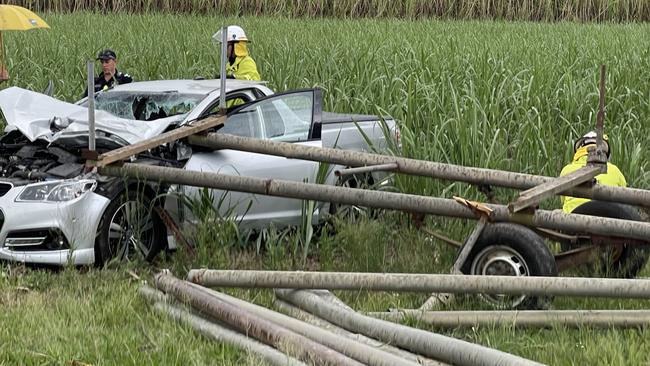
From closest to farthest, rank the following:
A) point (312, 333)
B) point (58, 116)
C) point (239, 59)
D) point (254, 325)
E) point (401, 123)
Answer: point (312, 333), point (254, 325), point (58, 116), point (401, 123), point (239, 59)

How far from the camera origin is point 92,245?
695 centimetres

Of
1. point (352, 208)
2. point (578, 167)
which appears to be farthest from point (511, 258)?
point (352, 208)

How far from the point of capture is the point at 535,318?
5316mm

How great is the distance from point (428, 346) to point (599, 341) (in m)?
0.99

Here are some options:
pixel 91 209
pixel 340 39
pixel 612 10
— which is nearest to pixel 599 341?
pixel 91 209

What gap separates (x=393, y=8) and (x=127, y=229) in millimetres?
22166

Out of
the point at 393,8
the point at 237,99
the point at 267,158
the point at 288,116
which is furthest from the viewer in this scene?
the point at 393,8

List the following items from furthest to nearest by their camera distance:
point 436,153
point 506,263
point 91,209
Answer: point 436,153, point 91,209, point 506,263

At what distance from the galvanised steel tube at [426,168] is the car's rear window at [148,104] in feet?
3.29

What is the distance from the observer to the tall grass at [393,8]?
27.6 m

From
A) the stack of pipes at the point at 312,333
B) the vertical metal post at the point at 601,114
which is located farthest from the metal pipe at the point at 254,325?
the vertical metal post at the point at 601,114

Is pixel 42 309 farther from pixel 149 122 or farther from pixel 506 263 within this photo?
pixel 506 263

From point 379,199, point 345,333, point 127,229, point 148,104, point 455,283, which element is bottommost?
point 127,229

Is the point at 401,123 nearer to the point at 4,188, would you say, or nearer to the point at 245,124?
the point at 245,124
